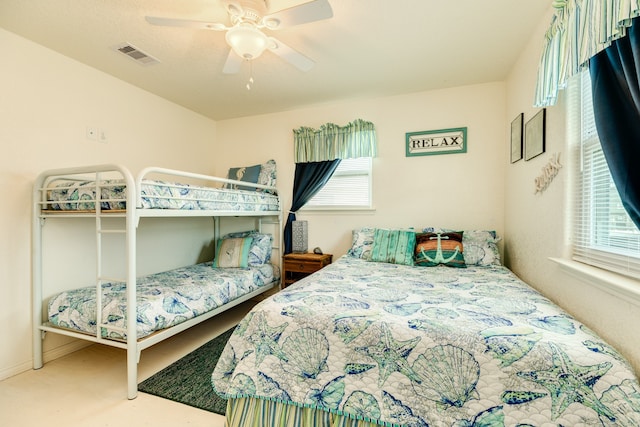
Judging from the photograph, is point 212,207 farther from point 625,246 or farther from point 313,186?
point 625,246

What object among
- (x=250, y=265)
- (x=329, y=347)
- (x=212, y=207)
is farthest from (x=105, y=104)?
(x=329, y=347)

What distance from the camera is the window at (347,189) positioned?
3.29 m

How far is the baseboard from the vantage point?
1.97 metres

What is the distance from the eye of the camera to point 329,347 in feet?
4.12

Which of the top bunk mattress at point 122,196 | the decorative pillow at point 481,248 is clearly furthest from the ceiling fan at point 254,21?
the decorative pillow at point 481,248

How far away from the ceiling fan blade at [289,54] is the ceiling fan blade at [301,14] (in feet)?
0.59

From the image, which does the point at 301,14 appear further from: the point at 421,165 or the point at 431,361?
the point at 421,165

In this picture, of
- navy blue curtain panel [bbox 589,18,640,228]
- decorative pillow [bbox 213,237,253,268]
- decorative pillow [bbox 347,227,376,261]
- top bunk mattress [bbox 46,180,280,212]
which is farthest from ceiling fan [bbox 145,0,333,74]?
decorative pillow [bbox 213,237,253,268]

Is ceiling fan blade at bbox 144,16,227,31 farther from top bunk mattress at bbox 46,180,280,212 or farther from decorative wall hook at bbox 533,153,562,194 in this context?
decorative wall hook at bbox 533,153,562,194

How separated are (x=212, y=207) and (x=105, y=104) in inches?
56.2

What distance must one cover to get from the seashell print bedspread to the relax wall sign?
1759mm

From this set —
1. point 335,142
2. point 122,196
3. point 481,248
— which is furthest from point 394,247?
point 122,196

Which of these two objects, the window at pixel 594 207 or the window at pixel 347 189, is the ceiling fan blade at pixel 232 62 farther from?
the window at pixel 594 207

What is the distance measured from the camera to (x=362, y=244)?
292cm
